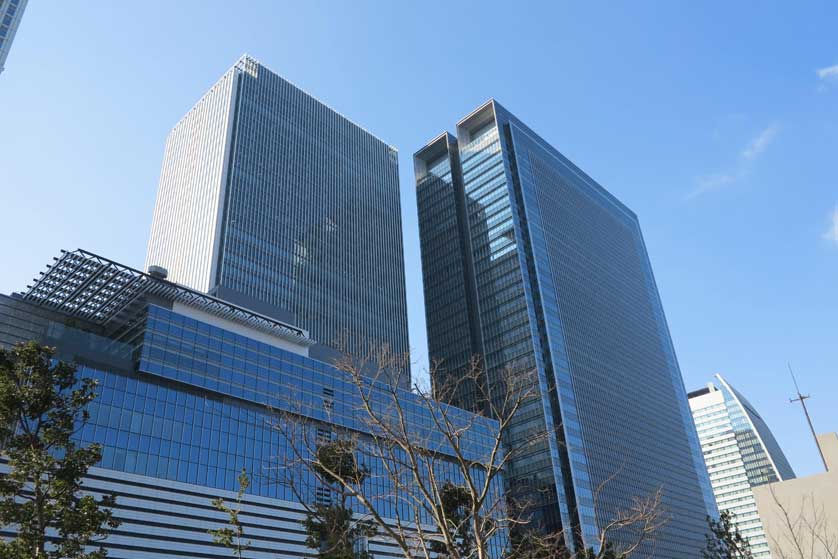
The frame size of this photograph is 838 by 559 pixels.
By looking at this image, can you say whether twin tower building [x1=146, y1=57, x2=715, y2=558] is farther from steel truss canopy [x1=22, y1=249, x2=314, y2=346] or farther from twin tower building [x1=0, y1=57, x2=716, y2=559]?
steel truss canopy [x1=22, y1=249, x2=314, y2=346]

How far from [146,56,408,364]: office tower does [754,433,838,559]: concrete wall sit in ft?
308

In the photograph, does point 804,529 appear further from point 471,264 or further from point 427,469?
point 471,264

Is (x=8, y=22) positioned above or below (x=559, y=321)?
above

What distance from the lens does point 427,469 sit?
58.6 ft

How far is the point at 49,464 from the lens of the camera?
2758 centimetres

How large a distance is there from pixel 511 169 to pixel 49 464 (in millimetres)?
136780

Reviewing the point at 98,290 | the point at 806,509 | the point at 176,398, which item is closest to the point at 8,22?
the point at 98,290

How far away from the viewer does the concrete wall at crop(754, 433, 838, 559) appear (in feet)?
97.2

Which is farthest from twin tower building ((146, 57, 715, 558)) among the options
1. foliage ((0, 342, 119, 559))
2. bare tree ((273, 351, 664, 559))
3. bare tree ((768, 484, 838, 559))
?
foliage ((0, 342, 119, 559))

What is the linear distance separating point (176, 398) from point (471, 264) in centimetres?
9604

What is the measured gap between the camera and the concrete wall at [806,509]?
1166 inches

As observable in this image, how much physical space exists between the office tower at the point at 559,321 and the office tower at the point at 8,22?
95.4 meters

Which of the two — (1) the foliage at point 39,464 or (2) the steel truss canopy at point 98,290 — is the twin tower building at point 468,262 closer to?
(2) the steel truss canopy at point 98,290

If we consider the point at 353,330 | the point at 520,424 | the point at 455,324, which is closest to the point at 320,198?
the point at 353,330
